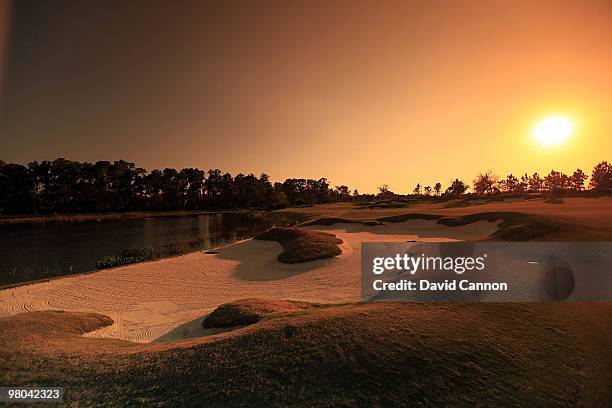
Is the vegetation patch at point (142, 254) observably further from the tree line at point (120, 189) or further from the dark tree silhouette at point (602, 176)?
the dark tree silhouette at point (602, 176)

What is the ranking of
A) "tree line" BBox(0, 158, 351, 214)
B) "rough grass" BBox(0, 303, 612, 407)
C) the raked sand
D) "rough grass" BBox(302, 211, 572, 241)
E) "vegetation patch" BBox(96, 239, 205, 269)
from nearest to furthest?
"rough grass" BBox(0, 303, 612, 407) → the raked sand → "rough grass" BBox(302, 211, 572, 241) → "vegetation patch" BBox(96, 239, 205, 269) → "tree line" BBox(0, 158, 351, 214)

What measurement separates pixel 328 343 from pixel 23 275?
26442 millimetres

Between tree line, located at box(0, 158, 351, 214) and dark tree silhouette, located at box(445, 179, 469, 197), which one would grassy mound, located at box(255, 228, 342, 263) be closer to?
tree line, located at box(0, 158, 351, 214)

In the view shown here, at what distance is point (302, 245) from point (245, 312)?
51.0 ft

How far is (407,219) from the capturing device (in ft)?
153

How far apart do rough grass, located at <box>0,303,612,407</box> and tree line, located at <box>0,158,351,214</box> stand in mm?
114867

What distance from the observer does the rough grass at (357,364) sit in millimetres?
6102

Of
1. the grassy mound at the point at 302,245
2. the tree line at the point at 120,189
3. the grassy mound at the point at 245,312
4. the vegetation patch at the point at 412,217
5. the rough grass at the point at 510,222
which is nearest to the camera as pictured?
the grassy mound at the point at 245,312

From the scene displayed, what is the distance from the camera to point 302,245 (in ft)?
91.2

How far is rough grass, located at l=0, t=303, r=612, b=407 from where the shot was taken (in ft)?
20.0

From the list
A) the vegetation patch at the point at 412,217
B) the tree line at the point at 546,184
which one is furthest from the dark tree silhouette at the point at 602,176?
the vegetation patch at the point at 412,217

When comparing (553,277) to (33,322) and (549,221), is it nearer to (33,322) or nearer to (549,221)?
(549,221)

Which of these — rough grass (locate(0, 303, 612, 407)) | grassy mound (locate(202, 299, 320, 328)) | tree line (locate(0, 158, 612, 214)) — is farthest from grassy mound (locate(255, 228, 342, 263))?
→ tree line (locate(0, 158, 612, 214))

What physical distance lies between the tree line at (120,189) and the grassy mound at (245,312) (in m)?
112
